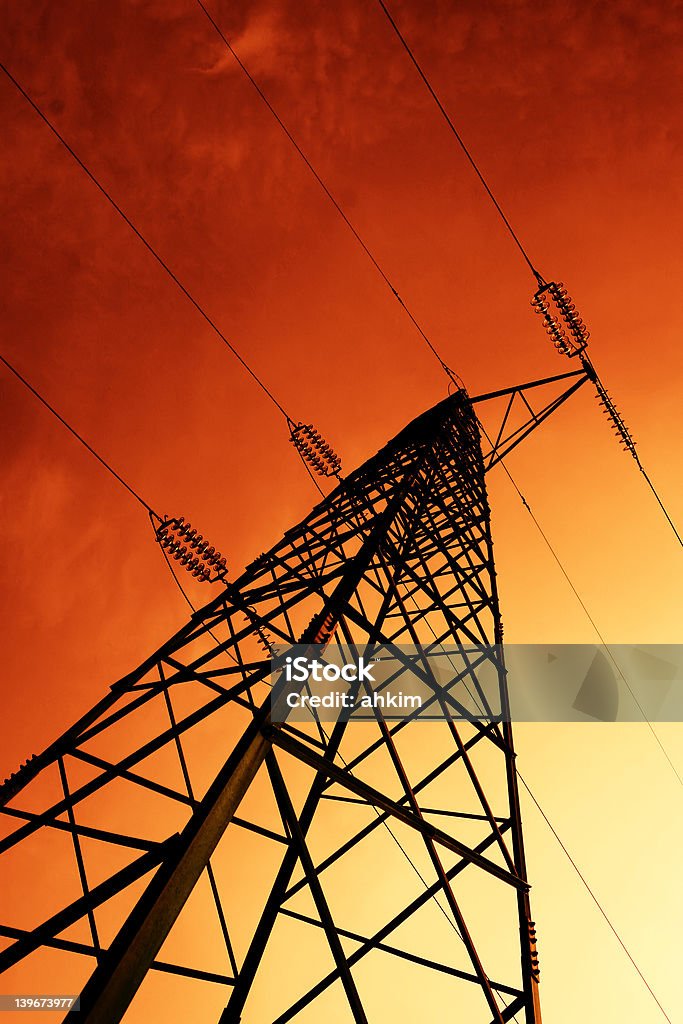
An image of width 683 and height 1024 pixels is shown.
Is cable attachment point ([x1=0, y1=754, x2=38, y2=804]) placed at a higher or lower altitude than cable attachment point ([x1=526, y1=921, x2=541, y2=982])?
lower

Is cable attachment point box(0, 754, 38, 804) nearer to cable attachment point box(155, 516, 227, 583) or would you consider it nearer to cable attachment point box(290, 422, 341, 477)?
cable attachment point box(155, 516, 227, 583)

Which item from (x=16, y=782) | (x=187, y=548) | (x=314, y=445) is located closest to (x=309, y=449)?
(x=314, y=445)

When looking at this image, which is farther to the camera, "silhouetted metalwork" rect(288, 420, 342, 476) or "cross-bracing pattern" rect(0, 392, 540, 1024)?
"silhouetted metalwork" rect(288, 420, 342, 476)

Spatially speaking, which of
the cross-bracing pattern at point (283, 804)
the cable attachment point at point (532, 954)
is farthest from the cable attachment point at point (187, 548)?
the cable attachment point at point (532, 954)

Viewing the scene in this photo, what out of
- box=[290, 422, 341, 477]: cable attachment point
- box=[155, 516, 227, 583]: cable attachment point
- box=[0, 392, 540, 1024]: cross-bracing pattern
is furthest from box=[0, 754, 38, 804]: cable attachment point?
box=[290, 422, 341, 477]: cable attachment point

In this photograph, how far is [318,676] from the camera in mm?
6406

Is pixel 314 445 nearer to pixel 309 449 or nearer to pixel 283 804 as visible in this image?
pixel 309 449

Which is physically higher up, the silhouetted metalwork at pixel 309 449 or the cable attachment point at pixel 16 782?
the silhouetted metalwork at pixel 309 449

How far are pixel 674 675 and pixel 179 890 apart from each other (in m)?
13.4

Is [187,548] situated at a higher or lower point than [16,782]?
higher

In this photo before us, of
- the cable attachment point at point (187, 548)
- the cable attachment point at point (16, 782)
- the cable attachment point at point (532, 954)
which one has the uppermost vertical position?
the cable attachment point at point (187, 548)

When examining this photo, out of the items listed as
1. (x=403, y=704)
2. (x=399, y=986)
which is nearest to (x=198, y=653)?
(x=399, y=986)

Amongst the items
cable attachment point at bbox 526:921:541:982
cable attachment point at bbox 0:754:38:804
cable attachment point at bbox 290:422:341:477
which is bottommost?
cable attachment point at bbox 0:754:38:804

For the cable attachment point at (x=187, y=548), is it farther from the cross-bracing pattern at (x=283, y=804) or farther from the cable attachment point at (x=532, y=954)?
the cable attachment point at (x=532, y=954)
